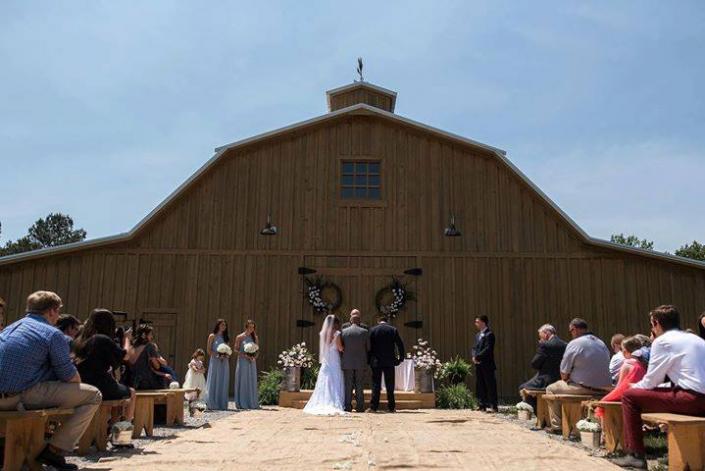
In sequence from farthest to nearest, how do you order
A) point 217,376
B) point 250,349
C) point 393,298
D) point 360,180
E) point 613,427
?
1. point 360,180
2. point 393,298
3. point 250,349
4. point 217,376
5. point 613,427

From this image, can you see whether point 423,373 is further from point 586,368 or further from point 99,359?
point 99,359

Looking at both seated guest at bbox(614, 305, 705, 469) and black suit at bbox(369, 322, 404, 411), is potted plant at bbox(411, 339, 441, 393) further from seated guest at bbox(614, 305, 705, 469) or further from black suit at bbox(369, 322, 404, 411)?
seated guest at bbox(614, 305, 705, 469)

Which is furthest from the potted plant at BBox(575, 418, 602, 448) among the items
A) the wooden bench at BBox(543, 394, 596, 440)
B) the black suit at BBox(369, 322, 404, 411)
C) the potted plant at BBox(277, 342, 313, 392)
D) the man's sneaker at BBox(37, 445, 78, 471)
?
the potted plant at BBox(277, 342, 313, 392)

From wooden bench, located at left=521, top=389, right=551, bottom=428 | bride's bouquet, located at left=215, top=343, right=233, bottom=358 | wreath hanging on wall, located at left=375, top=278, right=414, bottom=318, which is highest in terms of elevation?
wreath hanging on wall, located at left=375, top=278, right=414, bottom=318

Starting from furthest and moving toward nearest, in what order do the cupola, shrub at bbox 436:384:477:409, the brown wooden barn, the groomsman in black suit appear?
1. the cupola
2. the brown wooden barn
3. shrub at bbox 436:384:477:409
4. the groomsman in black suit

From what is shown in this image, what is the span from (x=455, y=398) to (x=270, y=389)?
3369 mm

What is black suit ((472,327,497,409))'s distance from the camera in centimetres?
1060

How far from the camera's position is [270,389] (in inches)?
496

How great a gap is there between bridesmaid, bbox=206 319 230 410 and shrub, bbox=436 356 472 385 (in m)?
3.86

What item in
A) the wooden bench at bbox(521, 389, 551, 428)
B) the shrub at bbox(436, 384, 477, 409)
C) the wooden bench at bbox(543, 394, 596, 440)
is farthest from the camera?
the shrub at bbox(436, 384, 477, 409)

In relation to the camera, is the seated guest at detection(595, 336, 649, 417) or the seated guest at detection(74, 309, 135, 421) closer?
the seated guest at detection(74, 309, 135, 421)

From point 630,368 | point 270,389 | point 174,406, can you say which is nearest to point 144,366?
point 174,406

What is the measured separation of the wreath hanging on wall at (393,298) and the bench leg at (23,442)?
29.7 ft

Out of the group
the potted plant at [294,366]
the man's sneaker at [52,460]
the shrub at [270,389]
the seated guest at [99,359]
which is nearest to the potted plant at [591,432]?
the seated guest at [99,359]
